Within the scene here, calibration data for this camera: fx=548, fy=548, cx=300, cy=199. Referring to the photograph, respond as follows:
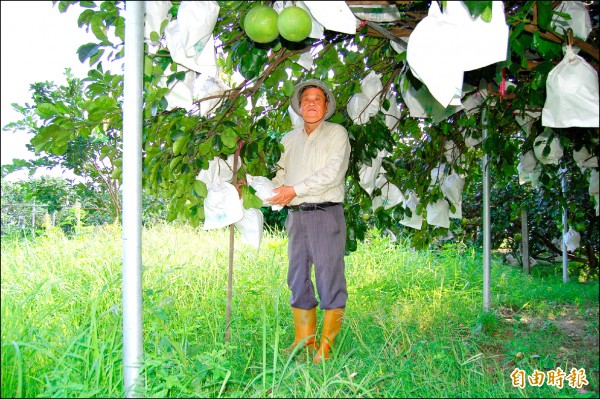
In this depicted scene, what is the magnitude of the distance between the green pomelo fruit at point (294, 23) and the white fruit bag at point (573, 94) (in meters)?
0.73

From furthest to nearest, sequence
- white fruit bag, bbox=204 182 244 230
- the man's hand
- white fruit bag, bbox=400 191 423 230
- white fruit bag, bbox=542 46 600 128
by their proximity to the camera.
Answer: white fruit bag, bbox=400 191 423 230
the man's hand
white fruit bag, bbox=204 182 244 230
white fruit bag, bbox=542 46 600 128

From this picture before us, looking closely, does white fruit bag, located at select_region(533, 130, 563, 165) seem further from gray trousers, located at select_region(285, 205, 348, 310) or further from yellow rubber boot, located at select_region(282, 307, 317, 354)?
yellow rubber boot, located at select_region(282, 307, 317, 354)

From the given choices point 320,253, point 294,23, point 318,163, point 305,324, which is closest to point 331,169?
point 318,163

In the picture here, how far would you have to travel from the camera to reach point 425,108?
2.29 m

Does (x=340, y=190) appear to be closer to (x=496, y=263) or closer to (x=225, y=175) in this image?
(x=225, y=175)

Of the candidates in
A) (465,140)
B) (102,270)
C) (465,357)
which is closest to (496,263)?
(465,140)

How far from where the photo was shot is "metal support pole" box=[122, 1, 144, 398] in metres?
1.49

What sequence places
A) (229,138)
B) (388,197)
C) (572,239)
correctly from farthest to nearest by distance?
(572,239) < (388,197) < (229,138)

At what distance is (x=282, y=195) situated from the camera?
2316 millimetres

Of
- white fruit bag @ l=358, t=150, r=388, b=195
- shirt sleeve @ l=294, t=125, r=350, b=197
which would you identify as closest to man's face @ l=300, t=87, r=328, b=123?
shirt sleeve @ l=294, t=125, r=350, b=197

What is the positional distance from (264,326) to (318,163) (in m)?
0.86

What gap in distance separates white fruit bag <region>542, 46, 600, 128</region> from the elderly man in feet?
3.33

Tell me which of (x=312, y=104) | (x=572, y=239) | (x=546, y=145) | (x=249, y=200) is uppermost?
(x=312, y=104)

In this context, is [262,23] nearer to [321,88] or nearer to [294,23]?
[294,23]
